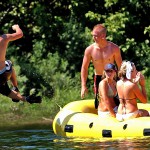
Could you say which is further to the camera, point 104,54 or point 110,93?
point 104,54

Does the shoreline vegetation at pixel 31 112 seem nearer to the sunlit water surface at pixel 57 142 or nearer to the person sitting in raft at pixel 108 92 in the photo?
the sunlit water surface at pixel 57 142

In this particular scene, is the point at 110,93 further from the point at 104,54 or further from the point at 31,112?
the point at 31,112

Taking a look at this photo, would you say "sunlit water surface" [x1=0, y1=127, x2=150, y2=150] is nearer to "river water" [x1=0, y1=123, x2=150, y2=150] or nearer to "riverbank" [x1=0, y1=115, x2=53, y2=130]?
"river water" [x1=0, y1=123, x2=150, y2=150]

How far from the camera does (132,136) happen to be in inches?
448

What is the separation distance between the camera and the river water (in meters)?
10.8

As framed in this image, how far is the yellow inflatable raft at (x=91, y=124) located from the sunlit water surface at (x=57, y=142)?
12cm

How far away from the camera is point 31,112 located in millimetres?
16266

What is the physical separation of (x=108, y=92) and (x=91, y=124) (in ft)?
1.77

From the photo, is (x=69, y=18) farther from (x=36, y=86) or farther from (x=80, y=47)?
(x=36, y=86)

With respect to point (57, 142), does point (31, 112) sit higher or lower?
higher

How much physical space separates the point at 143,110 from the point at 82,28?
6.86 metres

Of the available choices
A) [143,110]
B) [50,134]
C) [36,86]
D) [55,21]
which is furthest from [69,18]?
[143,110]

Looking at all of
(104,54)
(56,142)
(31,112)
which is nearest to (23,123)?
(31,112)

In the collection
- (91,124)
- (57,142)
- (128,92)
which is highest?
(128,92)
